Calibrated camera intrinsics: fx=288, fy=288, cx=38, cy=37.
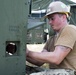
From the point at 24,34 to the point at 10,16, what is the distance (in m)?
0.26

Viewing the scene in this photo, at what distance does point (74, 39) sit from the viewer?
3.06 meters

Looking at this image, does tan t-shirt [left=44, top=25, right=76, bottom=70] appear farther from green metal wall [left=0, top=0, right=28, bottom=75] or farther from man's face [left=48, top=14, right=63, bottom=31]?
green metal wall [left=0, top=0, right=28, bottom=75]

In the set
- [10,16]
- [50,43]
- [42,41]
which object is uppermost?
[10,16]

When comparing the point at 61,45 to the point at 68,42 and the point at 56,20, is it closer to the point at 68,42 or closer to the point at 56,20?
the point at 68,42

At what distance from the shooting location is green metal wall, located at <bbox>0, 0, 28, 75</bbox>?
284 centimetres

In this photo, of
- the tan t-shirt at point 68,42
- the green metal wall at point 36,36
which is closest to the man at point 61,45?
the tan t-shirt at point 68,42

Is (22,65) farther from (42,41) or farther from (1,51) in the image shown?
(42,41)

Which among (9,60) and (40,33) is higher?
(9,60)

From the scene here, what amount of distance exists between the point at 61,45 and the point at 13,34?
20.4 inches

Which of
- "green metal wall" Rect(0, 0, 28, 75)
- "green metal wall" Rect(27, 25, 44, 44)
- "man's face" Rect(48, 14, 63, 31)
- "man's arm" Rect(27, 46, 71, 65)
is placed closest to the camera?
"green metal wall" Rect(0, 0, 28, 75)

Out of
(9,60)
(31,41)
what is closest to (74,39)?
(9,60)

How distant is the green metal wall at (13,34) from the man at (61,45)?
0.17 metres

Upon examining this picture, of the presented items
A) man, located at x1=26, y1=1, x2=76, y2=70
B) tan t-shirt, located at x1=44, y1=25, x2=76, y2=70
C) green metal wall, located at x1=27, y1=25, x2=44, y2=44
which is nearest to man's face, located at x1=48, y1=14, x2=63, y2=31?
man, located at x1=26, y1=1, x2=76, y2=70

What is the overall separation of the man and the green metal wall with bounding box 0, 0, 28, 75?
0.17m
